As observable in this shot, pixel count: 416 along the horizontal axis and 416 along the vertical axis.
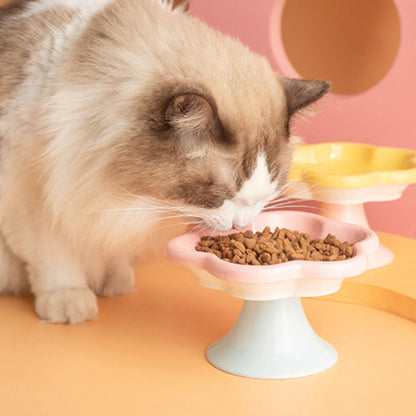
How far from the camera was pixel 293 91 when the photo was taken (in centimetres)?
137

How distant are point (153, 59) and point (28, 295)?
28.7 inches

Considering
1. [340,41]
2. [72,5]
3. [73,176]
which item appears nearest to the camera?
[73,176]

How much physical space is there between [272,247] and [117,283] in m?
0.61

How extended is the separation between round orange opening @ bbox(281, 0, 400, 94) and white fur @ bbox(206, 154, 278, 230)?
4.62ft

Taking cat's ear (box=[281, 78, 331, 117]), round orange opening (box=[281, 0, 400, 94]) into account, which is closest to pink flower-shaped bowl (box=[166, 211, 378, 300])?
cat's ear (box=[281, 78, 331, 117])

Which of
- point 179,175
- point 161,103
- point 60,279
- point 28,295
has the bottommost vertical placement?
point 28,295

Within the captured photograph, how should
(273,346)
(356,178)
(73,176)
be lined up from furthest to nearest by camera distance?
1. (356,178)
2. (73,176)
3. (273,346)

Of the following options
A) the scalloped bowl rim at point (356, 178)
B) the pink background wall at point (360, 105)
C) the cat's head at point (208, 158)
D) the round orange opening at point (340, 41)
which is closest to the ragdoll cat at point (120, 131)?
the cat's head at point (208, 158)

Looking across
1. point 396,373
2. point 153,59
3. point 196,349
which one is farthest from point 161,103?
point 396,373

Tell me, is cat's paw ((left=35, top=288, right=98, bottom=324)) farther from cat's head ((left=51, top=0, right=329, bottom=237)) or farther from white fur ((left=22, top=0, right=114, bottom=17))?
white fur ((left=22, top=0, right=114, bottom=17))

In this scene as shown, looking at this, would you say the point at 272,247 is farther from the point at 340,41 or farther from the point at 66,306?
the point at 340,41

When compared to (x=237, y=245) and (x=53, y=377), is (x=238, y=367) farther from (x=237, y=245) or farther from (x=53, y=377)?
(x=53, y=377)

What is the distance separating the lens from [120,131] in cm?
122

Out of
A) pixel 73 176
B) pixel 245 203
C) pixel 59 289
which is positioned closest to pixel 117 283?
pixel 59 289
